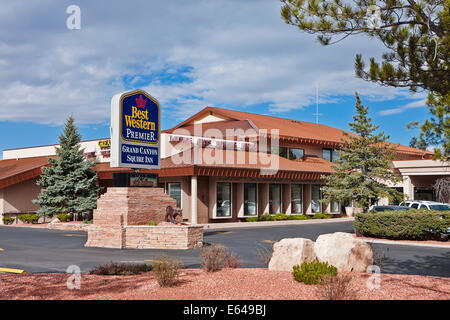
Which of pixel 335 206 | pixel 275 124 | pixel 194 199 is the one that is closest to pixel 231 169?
pixel 194 199

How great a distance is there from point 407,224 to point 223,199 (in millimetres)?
14280

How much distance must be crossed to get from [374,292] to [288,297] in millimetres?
1758

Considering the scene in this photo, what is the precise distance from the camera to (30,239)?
21625 mm

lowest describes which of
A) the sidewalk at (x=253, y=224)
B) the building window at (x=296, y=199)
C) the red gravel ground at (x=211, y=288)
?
the sidewalk at (x=253, y=224)

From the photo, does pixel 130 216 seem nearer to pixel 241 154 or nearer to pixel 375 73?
pixel 375 73

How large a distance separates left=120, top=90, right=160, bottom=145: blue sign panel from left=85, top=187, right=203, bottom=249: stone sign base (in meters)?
2.40

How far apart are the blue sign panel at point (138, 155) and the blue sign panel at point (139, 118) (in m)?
0.31

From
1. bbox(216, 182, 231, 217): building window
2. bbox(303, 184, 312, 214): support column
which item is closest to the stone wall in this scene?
bbox(216, 182, 231, 217): building window

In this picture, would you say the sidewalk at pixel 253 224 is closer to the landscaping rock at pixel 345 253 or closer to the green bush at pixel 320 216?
the green bush at pixel 320 216

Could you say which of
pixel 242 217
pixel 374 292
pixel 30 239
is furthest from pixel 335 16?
pixel 242 217

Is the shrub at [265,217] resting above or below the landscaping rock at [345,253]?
below

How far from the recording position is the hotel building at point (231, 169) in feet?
103

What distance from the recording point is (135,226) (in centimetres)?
1861

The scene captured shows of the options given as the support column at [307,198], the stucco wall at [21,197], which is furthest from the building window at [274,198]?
the stucco wall at [21,197]
